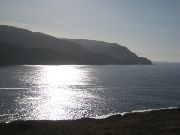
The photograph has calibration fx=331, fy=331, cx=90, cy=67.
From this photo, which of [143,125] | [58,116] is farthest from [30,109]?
[143,125]

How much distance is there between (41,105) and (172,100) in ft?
157

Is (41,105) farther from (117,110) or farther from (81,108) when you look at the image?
(117,110)

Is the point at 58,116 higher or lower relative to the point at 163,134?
lower

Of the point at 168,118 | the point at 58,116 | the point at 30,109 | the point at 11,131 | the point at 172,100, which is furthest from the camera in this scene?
the point at 172,100

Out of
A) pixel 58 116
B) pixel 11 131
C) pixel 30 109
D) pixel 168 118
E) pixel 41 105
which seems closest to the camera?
pixel 11 131

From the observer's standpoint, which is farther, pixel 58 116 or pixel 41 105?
pixel 41 105

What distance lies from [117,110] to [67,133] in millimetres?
50317

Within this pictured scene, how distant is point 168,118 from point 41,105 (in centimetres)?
5455

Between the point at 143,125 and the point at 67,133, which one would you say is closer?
the point at 67,133

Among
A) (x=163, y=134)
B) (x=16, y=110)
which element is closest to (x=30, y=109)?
(x=16, y=110)

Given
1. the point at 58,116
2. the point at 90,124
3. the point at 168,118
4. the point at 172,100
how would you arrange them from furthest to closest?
the point at 172,100 → the point at 58,116 → the point at 168,118 → the point at 90,124

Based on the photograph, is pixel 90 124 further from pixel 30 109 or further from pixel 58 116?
pixel 30 109

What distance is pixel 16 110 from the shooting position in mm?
94500

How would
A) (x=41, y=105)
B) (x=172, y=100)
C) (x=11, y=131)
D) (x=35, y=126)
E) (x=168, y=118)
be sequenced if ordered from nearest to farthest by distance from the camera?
(x=11, y=131) < (x=35, y=126) < (x=168, y=118) < (x=41, y=105) < (x=172, y=100)
